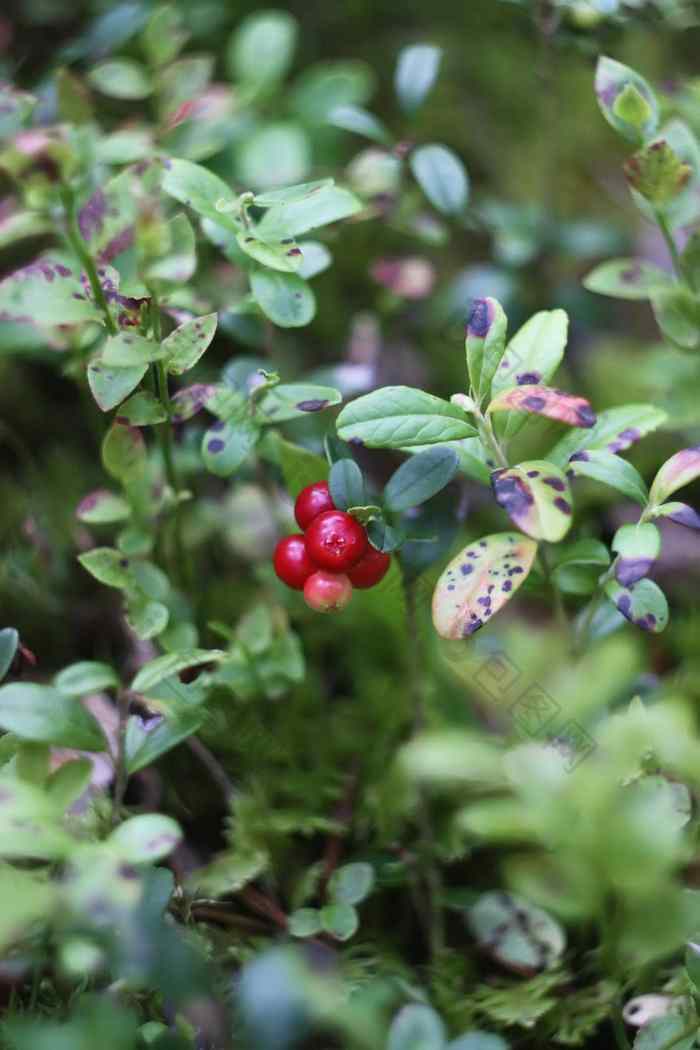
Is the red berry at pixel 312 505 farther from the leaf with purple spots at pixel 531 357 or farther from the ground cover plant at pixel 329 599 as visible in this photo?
the leaf with purple spots at pixel 531 357

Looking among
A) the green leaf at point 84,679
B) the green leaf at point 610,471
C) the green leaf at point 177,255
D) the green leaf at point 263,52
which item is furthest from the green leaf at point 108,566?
the green leaf at point 263,52

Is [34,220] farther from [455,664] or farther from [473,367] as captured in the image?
[455,664]

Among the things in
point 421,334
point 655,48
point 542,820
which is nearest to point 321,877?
point 542,820

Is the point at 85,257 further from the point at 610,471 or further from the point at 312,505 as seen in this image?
the point at 610,471


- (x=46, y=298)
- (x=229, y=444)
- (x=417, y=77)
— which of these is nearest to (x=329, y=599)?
(x=229, y=444)

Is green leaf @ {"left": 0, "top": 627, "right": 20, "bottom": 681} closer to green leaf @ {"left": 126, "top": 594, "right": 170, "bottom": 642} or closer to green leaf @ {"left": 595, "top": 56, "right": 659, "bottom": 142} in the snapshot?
green leaf @ {"left": 126, "top": 594, "right": 170, "bottom": 642}

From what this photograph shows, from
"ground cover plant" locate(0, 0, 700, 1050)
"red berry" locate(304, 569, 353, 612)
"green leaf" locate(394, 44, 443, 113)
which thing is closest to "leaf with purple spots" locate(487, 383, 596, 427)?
"ground cover plant" locate(0, 0, 700, 1050)

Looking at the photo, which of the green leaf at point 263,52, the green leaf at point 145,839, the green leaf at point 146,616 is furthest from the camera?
the green leaf at point 263,52
